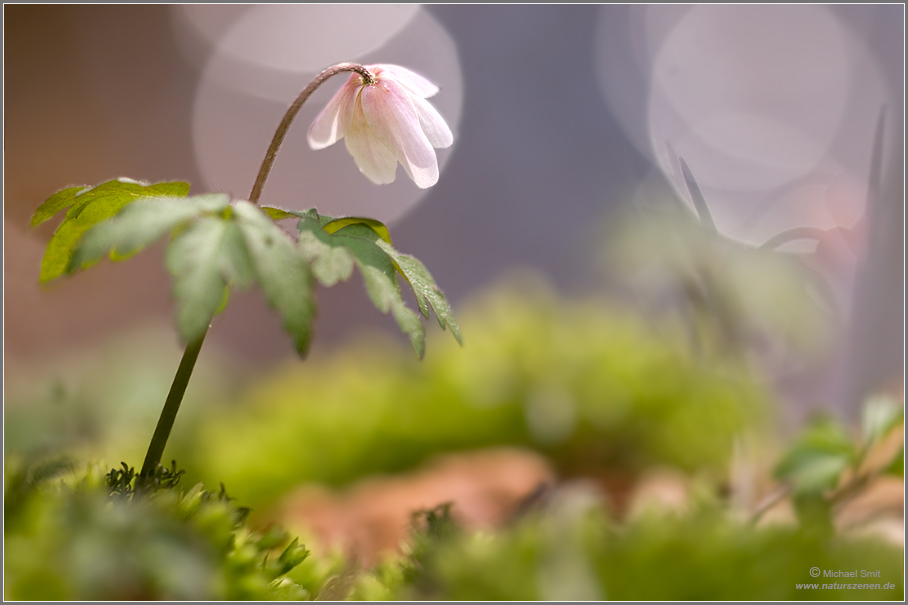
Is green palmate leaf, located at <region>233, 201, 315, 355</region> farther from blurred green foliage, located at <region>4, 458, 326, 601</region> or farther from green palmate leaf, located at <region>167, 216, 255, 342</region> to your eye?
blurred green foliage, located at <region>4, 458, 326, 601</region>

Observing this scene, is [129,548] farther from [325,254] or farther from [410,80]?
[410,80]

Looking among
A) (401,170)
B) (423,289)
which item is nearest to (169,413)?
(423,289)

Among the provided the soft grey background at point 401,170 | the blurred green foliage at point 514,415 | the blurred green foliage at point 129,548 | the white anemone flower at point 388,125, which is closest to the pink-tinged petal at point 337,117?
the white anemone flower at point 388,125

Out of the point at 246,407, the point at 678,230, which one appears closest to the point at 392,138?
the point at 678,230

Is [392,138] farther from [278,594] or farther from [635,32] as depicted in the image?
[635,32]

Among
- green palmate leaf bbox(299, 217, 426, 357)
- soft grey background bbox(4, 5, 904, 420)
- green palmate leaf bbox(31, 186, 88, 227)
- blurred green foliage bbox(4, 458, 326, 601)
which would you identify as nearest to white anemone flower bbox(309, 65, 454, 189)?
green palmate leaf bbox(299, 217, 426, 357)

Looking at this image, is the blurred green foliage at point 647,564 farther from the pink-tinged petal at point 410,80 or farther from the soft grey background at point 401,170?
the soft grey background at point 401,170
